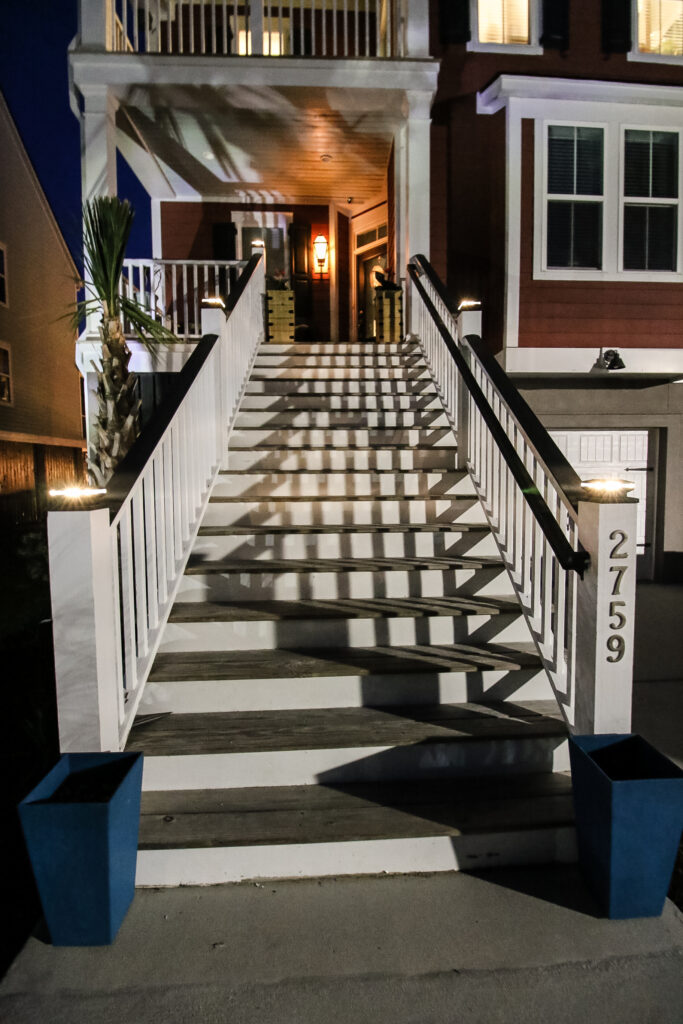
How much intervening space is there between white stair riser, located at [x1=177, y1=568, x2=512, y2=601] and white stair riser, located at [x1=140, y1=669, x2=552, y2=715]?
2.13ft

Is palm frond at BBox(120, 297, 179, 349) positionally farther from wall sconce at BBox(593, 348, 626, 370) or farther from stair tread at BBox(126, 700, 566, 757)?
wall sconce at BBox(593, 348, 626, 370)

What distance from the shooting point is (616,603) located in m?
2.38

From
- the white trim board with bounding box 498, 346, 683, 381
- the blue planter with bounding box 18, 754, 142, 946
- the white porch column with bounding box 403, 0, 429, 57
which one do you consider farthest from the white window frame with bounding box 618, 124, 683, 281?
the blue planter with bounding box 18, 754, 142, 946

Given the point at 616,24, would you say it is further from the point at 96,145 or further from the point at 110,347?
the point at 110,347

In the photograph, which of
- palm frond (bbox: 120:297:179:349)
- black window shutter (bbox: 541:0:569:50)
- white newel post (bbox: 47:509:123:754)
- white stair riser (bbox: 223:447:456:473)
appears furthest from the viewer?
black window shutter (bbox: 541:0:569:50)

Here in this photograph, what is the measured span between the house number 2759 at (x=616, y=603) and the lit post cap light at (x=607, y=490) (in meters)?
0.12

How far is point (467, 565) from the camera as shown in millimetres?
3512

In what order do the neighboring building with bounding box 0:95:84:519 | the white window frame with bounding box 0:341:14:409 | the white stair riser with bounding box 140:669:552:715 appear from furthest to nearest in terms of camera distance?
the white window frame with bounding box 0:341:14:409
the neighboring building with bounding box 0:95:84:519
the white stair riser with bounding box 140:669:552:715

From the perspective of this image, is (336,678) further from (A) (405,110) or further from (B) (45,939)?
(A) (405,110)

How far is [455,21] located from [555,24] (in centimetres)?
114

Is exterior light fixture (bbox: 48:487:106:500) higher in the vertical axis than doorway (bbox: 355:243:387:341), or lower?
lower

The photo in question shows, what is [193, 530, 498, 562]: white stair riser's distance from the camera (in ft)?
12.2

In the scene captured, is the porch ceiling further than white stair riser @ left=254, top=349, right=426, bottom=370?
Yes

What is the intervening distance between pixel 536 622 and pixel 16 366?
47.6 ft
